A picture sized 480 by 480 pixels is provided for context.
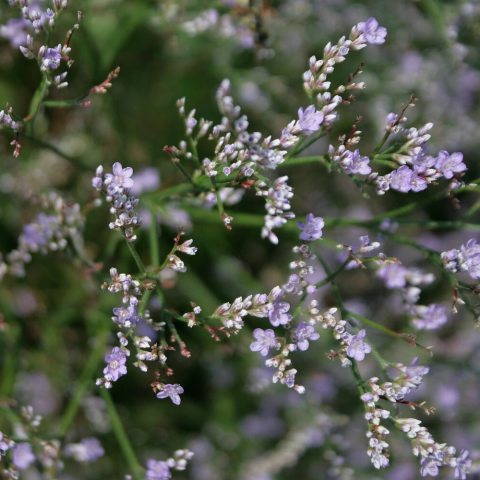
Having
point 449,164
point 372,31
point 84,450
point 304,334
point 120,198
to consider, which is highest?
point 372,31

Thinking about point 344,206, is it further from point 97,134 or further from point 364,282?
point 97,134

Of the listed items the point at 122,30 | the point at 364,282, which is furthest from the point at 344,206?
the point at 122,30

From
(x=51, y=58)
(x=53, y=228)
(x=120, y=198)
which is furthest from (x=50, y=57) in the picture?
(x=53, y=228)

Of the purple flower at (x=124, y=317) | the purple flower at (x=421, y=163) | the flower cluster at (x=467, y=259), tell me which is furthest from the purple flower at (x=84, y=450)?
the purple flower at (x=421, y=163)

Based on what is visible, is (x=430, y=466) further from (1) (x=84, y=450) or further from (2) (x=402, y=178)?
(1) (x=84, y=450)

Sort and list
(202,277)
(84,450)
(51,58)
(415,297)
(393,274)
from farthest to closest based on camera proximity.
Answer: (202,277)
(84,450)
(393,274)
(415,297)
(51,58)

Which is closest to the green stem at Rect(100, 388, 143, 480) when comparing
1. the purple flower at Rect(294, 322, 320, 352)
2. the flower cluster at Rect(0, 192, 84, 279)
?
the flower cluster at Rect(0, 192, 84, 279)

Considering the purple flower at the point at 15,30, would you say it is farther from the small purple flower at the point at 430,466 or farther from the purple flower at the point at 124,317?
the small purple flower at the point at 430,466
